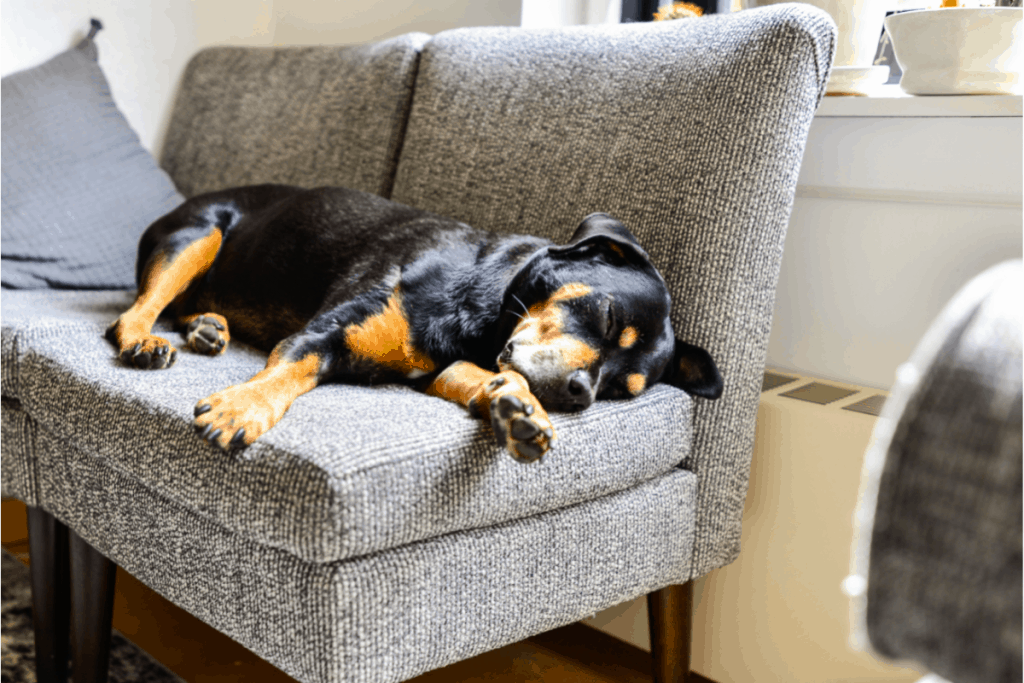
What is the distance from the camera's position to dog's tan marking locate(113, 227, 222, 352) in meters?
1.66

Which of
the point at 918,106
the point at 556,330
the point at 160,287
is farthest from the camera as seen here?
the point at 160,287

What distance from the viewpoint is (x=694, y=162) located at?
64.2 inches

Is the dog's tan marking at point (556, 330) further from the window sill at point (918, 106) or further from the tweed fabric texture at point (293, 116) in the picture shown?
the tweed fabric texture at point (293, 116)

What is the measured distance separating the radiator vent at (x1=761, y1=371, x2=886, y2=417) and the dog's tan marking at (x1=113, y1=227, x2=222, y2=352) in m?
1.24

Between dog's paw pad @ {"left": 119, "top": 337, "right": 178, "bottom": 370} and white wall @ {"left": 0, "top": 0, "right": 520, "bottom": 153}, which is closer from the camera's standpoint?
dog's paw pad @ {"left": 119, "top": 337, "right": 178, "bottom": 370}

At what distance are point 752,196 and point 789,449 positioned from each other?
1.68 feet

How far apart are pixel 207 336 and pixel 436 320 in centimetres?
50

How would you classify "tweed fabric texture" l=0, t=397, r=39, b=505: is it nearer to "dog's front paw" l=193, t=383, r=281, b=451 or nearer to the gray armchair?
the gray armchair

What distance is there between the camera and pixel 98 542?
1476mm

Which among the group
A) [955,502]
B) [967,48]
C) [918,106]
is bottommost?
[955,502]

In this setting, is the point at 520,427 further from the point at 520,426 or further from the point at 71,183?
the point at 71,183

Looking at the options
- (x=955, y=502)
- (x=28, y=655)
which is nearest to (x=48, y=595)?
(x=28, y=655)

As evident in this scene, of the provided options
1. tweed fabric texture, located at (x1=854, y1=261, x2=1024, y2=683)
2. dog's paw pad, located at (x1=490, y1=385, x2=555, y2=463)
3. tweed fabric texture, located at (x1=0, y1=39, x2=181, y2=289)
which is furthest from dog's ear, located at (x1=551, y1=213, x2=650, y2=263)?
tweed fabric texture, located at (x1=0, y1=39, x2=181, y2=289)

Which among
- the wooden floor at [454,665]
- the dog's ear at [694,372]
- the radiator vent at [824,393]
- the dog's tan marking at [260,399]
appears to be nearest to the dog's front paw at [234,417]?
the dog's tan marking at [260,399]
